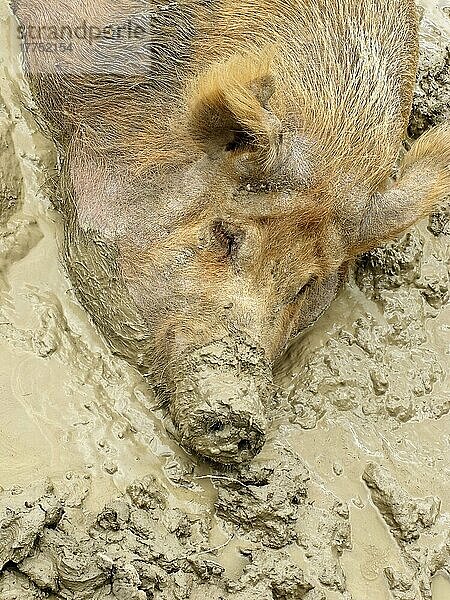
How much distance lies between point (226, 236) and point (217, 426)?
0.87 metres

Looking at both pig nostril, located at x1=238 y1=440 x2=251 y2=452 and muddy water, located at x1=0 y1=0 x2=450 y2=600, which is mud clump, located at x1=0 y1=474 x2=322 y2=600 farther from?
pig nostril, located at x1=238 y1=440 x2=251 y2=452

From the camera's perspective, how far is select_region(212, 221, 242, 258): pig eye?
3.97 metres

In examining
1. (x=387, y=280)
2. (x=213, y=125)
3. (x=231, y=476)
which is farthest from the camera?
(x=387, y=280)

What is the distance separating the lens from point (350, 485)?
4.15 m

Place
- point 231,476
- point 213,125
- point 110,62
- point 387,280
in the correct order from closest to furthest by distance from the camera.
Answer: point 231,476 < point 213,125 < point 110,62 < point 387,280

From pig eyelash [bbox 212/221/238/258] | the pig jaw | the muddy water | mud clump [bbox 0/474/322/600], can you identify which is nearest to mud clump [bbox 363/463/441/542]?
the muddy water

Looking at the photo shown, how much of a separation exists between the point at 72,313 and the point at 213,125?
102 centimetres

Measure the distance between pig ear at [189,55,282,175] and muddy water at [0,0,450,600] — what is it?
2.73 feet

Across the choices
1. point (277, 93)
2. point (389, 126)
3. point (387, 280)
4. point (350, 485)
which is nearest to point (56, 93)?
point (277, 93)

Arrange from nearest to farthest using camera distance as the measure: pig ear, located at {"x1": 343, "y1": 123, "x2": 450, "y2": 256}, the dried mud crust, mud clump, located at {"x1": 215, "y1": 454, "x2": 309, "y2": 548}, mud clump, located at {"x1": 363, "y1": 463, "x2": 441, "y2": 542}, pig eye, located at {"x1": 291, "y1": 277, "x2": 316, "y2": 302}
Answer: mud clump, located at {"x1": 215, "y1": 454, "x2": 309, "y2": 548}, mud clump, located at {"x1": 363, "y1": 463, "x2": 441, "y2": 542}, pig eye, located at {"x1": 291, "y1": 277, "x2": 316, "y2": 302}, pig ear, located at {"x1": 343, "y1": 123, "x2": 450, "y2": 256}, the dried mud crust

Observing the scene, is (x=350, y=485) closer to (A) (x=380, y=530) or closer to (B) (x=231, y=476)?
(A) (x=380, y=530)

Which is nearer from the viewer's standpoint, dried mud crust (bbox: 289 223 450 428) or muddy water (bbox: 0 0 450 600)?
muddy water (bbox: 0 0 450 600)

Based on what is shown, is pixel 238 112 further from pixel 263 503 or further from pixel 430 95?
pixel 430 95

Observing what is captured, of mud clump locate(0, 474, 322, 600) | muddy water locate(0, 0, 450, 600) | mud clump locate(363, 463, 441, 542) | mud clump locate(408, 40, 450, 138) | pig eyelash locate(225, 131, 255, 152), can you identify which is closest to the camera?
mud clump locate(0, 474, 322, 600)
